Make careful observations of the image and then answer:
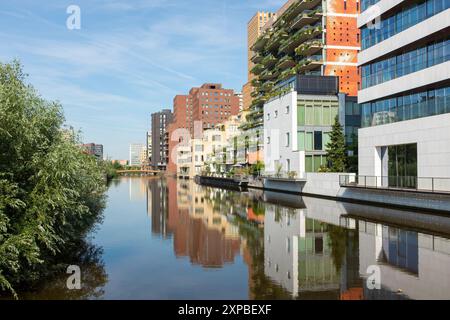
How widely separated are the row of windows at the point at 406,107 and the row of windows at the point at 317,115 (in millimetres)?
12670

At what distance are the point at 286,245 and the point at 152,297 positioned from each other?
9369mm

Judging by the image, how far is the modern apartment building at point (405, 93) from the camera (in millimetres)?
30562

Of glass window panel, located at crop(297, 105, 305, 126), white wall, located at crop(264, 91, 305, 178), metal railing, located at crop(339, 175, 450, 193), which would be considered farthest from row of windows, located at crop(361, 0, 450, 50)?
white wall, located at crop(264, 91, 305, 178)

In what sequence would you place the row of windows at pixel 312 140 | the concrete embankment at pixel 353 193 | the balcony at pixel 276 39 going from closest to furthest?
the concrete embankment at pixel 353 193
the row of windows at pixel 312 140
the balcony at pixel 276 39

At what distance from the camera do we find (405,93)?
35156 mm

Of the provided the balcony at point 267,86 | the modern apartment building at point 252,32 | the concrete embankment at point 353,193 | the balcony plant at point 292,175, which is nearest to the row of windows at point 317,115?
the balcony plant at point 292,175

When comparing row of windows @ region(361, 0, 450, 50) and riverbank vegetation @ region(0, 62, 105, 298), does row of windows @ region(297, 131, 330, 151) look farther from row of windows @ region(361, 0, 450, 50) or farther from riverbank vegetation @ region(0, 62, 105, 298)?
riverbank vegetation @ region(0, 62, 105, 298)

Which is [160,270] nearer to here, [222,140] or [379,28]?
[379,28]

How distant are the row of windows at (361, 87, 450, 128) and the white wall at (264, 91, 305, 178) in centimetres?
1273

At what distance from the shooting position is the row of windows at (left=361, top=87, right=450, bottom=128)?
1212 inches

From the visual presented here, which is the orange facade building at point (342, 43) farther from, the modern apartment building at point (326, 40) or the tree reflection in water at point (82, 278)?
the tree reflection in water at point (82, 278)

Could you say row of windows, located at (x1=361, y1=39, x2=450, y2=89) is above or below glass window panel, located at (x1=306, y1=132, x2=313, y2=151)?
above
